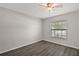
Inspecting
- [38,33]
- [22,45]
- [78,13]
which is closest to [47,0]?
[78,13]

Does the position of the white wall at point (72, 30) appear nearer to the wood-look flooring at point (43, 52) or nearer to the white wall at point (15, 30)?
the wood-look flooring at point (43, 52)

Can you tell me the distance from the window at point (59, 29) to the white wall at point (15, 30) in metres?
1.53

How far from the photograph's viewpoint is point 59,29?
6.05m

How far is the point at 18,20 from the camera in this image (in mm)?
4812

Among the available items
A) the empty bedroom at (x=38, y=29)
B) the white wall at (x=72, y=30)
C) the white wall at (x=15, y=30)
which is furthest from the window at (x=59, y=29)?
the white wall at (x=15, y=30)

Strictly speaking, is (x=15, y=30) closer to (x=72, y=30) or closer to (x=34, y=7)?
(x=34, y=7)

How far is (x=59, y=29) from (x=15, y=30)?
3235 millimetres

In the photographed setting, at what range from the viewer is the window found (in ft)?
18.1

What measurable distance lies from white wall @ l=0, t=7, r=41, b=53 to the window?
1535mm

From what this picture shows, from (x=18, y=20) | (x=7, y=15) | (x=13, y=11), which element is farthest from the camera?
(x=18, y=20)

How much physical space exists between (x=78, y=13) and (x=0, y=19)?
4.07 meters

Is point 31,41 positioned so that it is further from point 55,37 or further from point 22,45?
point 55,37

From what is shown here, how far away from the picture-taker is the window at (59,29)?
552 cm

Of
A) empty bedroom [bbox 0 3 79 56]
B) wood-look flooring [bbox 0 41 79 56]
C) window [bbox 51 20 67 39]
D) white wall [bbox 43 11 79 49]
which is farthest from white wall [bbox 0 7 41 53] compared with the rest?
white wall [bbox 43 11 79 49]
